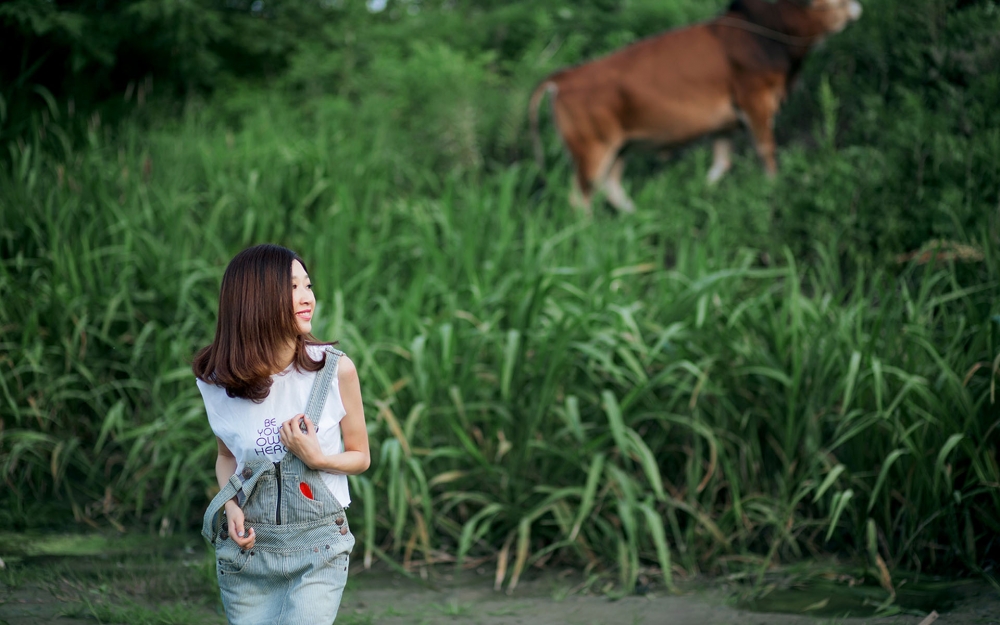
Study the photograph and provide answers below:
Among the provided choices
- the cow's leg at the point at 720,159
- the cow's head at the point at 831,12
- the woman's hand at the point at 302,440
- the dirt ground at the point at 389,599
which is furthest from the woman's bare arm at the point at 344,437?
the cow's head at the point at 831,12

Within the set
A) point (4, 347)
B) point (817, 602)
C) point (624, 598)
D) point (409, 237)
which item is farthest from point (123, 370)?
point (817, 602)

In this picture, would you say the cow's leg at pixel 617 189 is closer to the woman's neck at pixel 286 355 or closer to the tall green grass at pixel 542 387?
the tall green grass at pixel 542 387

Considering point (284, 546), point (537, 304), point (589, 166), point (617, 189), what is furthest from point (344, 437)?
point (617, 189)

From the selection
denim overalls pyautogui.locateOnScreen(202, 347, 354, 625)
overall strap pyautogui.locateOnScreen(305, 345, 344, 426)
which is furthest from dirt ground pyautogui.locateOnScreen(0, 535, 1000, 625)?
overall strap pyautogui.locateOnScreen(305, 345, 344, 426)

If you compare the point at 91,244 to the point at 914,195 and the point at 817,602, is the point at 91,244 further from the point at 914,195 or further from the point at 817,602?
the point at 914,195

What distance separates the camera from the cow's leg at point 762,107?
6.17 meters

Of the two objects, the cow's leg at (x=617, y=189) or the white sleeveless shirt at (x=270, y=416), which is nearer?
the white sleeveless shirt at (x=270, y=416)

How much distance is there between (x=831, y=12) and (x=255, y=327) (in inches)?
200

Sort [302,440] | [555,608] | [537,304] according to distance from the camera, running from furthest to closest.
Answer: [537,304]
[555,608]
[302,440]

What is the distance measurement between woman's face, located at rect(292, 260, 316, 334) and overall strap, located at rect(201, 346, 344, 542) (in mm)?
82

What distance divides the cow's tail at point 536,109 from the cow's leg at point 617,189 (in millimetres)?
480

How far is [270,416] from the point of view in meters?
2.13

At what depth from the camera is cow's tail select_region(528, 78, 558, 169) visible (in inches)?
253

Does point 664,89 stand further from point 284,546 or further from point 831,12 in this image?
point 284,546
